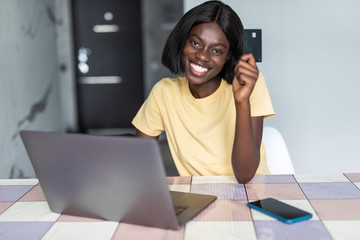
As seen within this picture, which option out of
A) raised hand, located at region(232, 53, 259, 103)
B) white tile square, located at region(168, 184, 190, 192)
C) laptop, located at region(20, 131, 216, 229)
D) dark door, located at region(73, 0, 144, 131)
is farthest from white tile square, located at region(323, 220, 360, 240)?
dark door, located at region(73, 0, 144, 131)

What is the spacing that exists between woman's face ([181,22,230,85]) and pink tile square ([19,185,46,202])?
668 mm

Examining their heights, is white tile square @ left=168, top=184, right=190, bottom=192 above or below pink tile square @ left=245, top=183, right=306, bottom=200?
below

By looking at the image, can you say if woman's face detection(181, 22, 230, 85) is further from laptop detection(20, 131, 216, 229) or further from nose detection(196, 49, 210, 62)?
laptop detection(20, 131, 216, 229)

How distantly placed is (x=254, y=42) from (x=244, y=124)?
0.96m

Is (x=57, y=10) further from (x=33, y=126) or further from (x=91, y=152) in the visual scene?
(x=91, y=152)

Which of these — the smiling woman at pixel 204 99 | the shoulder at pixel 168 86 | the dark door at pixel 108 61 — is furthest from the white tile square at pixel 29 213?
the dark door at pixel 108 61

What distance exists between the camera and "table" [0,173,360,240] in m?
0.86

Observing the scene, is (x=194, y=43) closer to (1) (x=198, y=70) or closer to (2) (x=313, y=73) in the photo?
(1) (x=198, y=70)

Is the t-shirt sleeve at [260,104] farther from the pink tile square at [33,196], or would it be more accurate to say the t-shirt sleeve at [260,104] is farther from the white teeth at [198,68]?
the pink tile square at [33,196]

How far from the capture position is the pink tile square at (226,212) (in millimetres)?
944

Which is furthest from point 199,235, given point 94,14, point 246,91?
point 94,14

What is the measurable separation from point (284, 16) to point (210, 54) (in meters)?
0.86

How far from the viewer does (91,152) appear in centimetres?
86

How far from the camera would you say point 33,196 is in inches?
45.5
